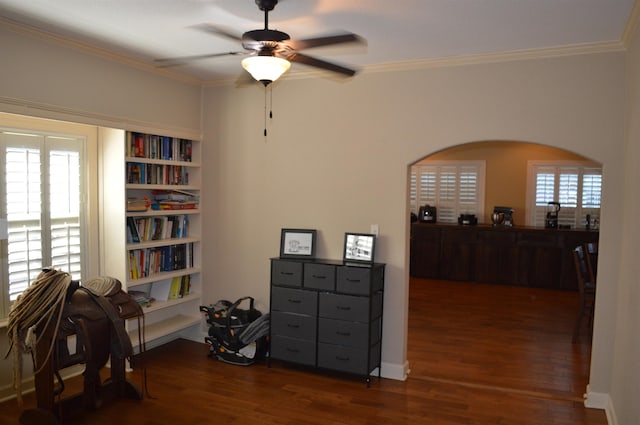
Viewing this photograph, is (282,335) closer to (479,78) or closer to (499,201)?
(479,78)

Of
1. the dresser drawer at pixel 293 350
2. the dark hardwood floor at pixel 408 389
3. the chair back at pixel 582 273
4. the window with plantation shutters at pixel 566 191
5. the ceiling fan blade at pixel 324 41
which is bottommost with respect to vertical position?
the dark hardwood floor at pixel 408 389

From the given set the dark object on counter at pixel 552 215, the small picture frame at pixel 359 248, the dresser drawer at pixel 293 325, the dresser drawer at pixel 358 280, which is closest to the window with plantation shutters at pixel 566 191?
the dark object on counter at pixel 552 215

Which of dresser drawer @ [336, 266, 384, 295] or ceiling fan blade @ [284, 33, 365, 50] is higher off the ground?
ceiling fan blade @ [284, 33, 365, 50]

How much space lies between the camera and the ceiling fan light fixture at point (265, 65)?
2.68 metres

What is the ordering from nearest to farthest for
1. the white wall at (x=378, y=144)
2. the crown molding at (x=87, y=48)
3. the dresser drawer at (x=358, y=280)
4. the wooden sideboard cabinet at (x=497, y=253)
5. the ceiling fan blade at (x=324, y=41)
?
1. the ceiling fan blade at (x=324, y=41)
2. the crown molding at (x=87, y=48)
3. the white wall at (x=378, y=144)
4. the dresser drawer at (x=358, y=280)
5. the wooden sideboard cabinet at (x=497, y=253)

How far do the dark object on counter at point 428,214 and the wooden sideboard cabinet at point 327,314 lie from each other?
517 cm

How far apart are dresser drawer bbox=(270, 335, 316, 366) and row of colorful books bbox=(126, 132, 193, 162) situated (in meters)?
2.07

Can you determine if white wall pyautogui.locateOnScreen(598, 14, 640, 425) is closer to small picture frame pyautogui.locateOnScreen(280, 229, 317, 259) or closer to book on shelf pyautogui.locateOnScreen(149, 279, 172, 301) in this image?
small picture frame pyautogui.locateOnScreen(280, 229, 317, 259)

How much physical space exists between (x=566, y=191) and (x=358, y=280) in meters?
5.98

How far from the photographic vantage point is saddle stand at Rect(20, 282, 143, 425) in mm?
3383

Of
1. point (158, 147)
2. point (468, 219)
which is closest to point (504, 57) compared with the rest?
point (158, 147)

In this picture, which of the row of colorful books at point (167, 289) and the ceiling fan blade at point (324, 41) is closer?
the ceiling fan blade at point (324, 41)

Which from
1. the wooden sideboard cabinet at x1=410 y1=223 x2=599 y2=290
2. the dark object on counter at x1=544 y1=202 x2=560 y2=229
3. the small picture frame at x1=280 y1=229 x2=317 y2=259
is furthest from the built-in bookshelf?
the dark object on counter at x1=544 y1=202 x2=560 y2=229

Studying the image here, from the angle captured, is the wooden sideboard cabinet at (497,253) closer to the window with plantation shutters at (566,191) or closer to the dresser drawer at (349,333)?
the window with plantation shutters at (566,191)
